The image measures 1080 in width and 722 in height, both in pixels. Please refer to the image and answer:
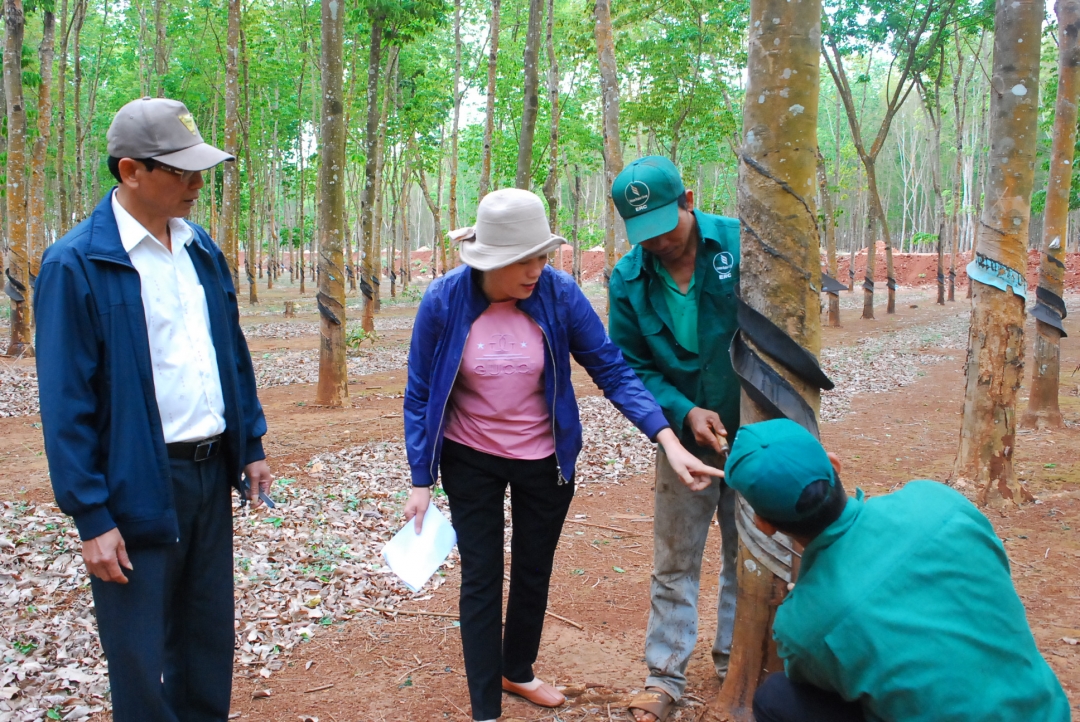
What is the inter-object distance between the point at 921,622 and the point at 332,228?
8.48m

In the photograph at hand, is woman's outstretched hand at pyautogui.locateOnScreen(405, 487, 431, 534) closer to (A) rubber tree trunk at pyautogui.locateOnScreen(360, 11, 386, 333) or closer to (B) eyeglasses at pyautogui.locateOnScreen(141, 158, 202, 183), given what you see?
(B) eyeglasses at pyautogui.locateOnScreen(141, 158, 202, 183)

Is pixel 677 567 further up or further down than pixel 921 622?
further down

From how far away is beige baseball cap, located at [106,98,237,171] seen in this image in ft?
7.55

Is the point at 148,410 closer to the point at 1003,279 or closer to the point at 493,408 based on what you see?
the point at 493,408

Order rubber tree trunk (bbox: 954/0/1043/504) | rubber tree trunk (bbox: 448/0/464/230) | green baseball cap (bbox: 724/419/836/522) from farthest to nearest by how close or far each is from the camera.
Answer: rubber tree trunk (bbox: 448/0/464/230)
rubber tree trunk (bbox: 954/0/1043/504)
green baseball cap (bbox: 724/419/836/522)

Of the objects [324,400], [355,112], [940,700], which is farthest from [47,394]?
[355,112]

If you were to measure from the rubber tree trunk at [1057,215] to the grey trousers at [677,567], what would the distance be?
6375 millimetres

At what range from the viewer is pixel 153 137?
231cm

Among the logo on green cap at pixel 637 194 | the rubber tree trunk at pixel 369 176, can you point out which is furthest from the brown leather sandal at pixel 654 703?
the rubber tree trunk at pixel 369 176

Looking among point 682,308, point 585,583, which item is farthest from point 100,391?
point 585,583

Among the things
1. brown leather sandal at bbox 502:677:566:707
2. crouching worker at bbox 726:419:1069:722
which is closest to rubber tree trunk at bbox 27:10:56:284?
brown leather sandal at bbox 502:677:566:707

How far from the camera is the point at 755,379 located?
267cm

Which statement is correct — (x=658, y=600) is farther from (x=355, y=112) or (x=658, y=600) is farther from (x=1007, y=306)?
(x=355, y=112)

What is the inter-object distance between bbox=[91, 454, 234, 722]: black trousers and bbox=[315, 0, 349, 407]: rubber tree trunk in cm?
668
